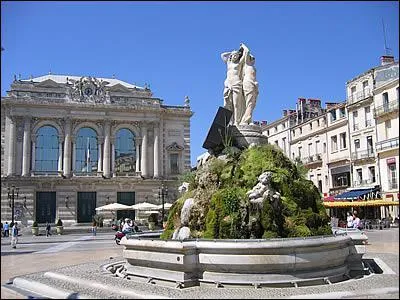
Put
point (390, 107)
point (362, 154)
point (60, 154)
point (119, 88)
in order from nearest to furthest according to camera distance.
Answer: point (390, 107) < point (362, 154) < point (60, 154) < point (119, 88)

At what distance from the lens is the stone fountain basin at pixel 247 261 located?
30.8ft

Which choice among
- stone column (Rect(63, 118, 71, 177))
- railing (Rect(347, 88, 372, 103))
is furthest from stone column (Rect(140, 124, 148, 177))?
railing (Rect(347, 88, 372, 103))

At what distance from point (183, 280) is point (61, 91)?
47.3 meters

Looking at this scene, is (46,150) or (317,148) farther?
(317,148)

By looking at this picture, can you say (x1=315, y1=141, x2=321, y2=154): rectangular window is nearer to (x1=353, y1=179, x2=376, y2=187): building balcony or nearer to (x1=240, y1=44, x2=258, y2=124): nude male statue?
(x1=353, y1=179, x2=376, y2=187): building balcony

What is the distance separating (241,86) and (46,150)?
41.6 meters

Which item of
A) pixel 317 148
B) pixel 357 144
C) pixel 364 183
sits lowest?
pixel 364 183

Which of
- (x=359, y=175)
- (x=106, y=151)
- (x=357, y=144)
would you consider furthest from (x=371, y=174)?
(x=106, y=151)

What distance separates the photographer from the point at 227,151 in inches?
565

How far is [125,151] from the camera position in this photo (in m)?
54.6

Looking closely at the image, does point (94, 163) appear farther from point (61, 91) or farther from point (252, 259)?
point (252, 259)

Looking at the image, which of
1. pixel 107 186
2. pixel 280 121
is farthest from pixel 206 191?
pixel 280 121

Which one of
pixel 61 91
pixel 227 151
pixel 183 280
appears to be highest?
pixel 61 91

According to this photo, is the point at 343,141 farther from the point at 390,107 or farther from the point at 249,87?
the point at 390,107
